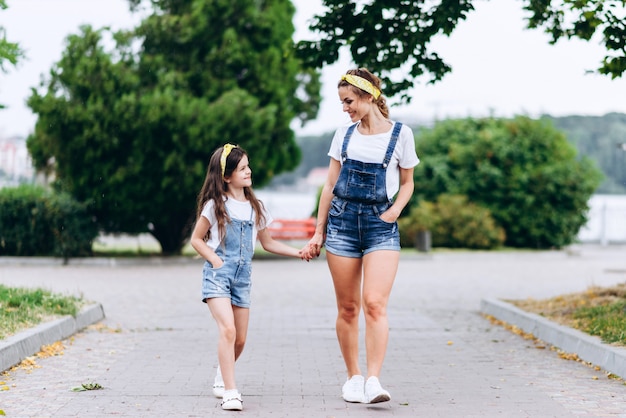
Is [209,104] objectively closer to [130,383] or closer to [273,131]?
[273,131]

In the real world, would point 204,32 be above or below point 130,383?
above

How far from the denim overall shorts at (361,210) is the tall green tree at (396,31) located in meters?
5.61

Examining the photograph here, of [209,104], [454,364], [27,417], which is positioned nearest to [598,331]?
[454,364]

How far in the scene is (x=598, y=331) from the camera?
9.55m

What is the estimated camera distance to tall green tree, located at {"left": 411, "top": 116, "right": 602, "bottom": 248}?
31.1 meters

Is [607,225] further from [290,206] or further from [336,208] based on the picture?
[336,208]

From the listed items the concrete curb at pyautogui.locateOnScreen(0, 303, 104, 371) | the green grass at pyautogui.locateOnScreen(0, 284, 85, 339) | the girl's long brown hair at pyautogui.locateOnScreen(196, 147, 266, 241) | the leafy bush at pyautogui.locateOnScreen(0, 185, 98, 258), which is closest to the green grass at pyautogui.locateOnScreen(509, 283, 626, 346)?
the girl's long brown hair at pyautogui.locateOnScreen(196, 147, 266, 241)

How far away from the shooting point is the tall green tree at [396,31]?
473 inches

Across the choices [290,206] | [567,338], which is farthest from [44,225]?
[290,206]

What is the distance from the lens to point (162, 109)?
22375 mm

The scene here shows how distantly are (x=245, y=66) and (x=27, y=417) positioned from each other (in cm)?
1855

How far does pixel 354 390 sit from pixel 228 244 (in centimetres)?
124

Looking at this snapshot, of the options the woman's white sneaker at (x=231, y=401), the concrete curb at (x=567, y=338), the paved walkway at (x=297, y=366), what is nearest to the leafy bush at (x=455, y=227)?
→ the paved walkway at (x=297, y=366)

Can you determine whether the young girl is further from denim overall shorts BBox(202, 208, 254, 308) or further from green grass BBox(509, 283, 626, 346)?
green grass BBox(509, 283, 626, 346)
